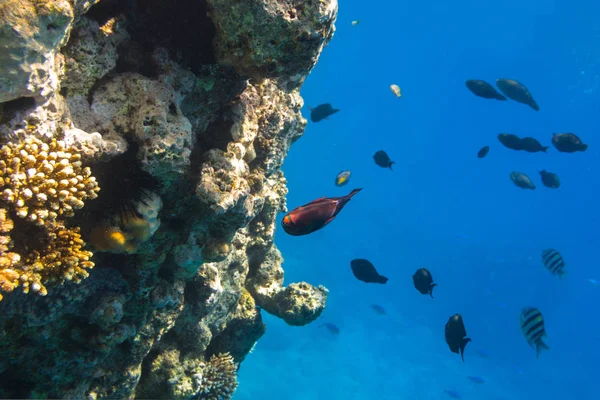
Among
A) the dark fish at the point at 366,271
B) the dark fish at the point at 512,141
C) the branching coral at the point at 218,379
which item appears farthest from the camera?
the dark fish at the point at 512,141

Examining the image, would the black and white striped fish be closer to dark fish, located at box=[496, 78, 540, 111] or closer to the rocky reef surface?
dark fish, located at box=[496, 78, 540, 111]

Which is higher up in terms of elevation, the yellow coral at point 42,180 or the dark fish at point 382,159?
the dark fish at point 382,159

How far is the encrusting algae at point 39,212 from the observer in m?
2.29

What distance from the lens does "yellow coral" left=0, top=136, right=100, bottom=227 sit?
7.45 feet

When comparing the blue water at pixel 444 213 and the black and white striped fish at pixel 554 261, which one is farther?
the blue water at pixel 444 213

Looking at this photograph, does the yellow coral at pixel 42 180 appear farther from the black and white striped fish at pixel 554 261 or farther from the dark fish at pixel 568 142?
the black and white striped fish at pixel 554 261

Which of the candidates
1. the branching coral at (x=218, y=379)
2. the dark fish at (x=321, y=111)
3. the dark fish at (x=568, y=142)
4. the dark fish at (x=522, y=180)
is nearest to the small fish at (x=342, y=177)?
the dark fish at (x=321, y=111)

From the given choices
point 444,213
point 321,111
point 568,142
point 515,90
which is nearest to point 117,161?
point 321,111

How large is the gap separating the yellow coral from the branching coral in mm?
3767

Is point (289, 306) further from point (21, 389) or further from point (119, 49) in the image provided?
point (119, 49)

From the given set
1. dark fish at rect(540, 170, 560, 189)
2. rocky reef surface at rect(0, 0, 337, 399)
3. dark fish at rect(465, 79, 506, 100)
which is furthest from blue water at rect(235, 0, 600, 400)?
rocky reef surface at rect(0, 0, 337, 399)

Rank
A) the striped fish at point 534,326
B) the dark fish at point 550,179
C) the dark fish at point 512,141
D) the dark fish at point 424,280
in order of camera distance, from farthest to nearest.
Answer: the dark fish at point 550,179 → the dark fish at point 512,141 → the striped fish at point 534,326 → the dark fish at point 424,280

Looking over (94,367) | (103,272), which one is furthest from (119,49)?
(94,367)

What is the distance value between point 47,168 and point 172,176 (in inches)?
34.4
